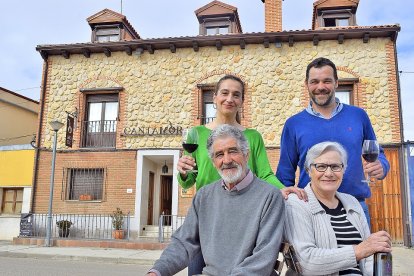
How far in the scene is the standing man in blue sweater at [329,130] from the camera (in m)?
2.42

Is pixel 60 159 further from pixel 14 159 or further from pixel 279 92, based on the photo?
pixel 279 92

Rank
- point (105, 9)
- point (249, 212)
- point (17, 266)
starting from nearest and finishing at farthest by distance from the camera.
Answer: point (249, 212) → point (17, 266) → point (105, 9)

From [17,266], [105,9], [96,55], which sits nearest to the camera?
[17,266]

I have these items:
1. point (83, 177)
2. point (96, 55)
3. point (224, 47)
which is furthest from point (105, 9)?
point (83, 177)

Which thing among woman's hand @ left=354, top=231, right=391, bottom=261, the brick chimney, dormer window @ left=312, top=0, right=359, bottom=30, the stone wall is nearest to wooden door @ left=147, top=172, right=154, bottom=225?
the stone wall

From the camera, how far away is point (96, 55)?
48.2 feet

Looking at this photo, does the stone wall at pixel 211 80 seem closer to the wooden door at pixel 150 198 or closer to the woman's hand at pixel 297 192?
the wooden door at pixel 150 198

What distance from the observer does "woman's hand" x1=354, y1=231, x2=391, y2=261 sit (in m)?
1.87

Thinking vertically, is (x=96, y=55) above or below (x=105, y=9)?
below

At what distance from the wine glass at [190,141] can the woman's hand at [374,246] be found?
1.07m

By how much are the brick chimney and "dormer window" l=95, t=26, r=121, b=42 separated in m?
5.83

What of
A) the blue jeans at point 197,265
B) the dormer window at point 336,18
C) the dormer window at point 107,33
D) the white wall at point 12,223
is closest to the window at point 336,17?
the dormer window at point 336,18

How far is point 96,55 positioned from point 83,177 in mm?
4573

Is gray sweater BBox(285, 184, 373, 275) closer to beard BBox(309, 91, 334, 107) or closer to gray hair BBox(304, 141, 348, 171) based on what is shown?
gray hair BBox(304, 141, 348, 171)
